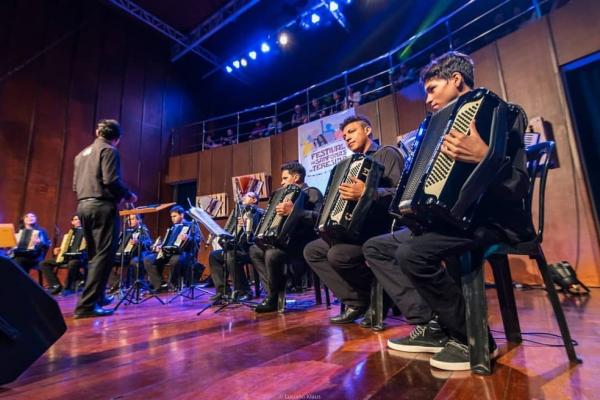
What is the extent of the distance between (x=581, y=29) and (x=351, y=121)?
111 inches

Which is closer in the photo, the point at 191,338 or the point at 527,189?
the point at 527,189

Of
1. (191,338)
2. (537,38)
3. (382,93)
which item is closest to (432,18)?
(382,93)

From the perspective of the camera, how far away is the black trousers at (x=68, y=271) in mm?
5602

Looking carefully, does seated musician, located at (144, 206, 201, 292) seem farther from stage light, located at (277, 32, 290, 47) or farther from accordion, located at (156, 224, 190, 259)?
stage light, located at (277, 32, 290, 47)

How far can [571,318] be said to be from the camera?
1893mm

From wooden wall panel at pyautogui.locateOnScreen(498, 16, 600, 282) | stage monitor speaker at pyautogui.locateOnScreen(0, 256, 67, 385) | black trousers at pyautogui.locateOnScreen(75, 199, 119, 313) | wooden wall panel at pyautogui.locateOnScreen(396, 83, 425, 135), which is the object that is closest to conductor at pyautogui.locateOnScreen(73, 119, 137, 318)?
black trousers at pyautogui.locateOnScreen(75, 199, 119, 313)

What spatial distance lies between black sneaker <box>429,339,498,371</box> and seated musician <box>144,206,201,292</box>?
3.94m

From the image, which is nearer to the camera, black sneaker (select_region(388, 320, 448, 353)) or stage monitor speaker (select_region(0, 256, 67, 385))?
stage monitor speaker (select_region(0, 256, 67, 385))

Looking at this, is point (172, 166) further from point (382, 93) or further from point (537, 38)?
point (537, 38)

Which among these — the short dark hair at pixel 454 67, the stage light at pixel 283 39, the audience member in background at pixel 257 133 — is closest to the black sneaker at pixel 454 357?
the short dark hair at pixel 454 67

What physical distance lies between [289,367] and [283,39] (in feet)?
23.4

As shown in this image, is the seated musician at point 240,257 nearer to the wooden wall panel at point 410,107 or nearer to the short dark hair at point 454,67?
the short dark hair at point 454,67

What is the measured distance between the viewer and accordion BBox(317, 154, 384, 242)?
6.35 feet

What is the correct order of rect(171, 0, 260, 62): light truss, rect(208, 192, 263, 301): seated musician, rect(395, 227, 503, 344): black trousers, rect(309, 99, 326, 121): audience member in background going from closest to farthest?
rect(395, 227, 503, 344): black trousers < rect(208, 192, 263, 301): seated musician < rect(309, 99, 326, 121): audience member in background < rect(171, 0, 260, 62): light truss
